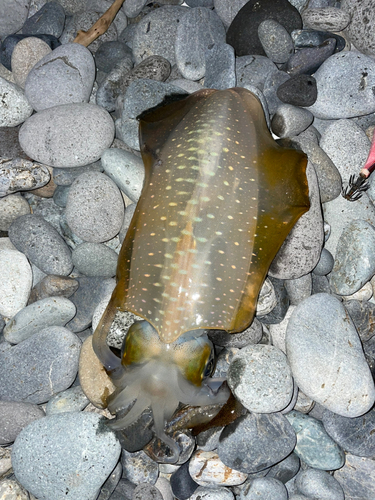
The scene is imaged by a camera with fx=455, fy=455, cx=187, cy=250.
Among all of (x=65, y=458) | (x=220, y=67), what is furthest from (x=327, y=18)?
(x=65, y=458)

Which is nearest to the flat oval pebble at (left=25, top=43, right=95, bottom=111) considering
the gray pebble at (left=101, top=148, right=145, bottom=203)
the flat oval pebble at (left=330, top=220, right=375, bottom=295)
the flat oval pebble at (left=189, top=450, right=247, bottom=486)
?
the gray pebble at (left=101, top=148, right=145, bottom=203)

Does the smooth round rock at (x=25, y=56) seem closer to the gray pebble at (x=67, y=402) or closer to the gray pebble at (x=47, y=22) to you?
the gray pebble at (x=47, y=22)

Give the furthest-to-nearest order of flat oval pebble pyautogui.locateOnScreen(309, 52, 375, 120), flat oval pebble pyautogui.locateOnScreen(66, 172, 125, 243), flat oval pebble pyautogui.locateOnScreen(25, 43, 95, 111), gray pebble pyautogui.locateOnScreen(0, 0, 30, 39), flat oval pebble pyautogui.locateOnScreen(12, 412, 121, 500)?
gray pebble pyautogui.locateOnScreen(0, 0, 30, 39)
flat oval pebble pyautogui.locateOnScreen(25, 43, 95, 111)
flat oval pebble pyautogui.locateOnScreen(309, 52, 375, 120)
flat oval pebble pyautogui.locateOnScreen(66, 172, 125, 243)
flat oval pebble pyautogui.locateOnScreen(12, 412, 121, 500)

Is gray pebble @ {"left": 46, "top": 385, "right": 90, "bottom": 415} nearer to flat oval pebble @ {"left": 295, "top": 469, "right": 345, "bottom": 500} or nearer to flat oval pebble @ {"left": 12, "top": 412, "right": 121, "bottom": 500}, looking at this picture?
flat oval pebble @ {"left": 12, "top": 412, "right": 121, "bottom": 500}

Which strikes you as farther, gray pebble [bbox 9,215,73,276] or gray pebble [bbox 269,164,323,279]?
gray pebble [bbox 9,215,73,276]

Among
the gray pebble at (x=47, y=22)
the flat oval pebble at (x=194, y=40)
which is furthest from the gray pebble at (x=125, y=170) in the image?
the gray pebble at (x=47, y=22)
